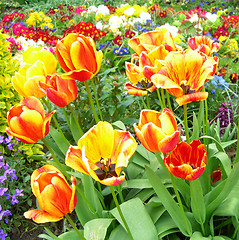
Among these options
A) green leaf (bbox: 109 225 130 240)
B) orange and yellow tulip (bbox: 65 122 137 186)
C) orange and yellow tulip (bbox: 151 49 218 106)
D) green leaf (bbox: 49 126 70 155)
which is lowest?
green leaf (bbox: 109 225 130 240)

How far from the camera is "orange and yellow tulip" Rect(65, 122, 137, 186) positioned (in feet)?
3.26

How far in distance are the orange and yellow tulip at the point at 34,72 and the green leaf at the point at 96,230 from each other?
1.84 ft

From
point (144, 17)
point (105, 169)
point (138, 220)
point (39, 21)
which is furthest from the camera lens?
point (39, 21)

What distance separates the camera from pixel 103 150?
1.08 metres

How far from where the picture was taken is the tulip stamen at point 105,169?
1.06 m

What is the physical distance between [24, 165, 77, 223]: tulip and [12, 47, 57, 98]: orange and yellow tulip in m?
0.40

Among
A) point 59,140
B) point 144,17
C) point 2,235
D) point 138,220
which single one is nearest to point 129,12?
point 144,17

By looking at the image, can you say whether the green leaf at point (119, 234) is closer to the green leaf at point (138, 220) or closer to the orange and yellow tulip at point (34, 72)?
the green leaf at point (138, 220)

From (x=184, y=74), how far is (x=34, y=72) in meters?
0.58

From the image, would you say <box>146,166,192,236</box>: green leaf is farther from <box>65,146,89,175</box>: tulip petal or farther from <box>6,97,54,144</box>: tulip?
<box>6,97,54,144</box>: tulip

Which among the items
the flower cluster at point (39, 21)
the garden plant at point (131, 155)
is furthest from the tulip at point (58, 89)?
the flower cluster at point (39, 21)

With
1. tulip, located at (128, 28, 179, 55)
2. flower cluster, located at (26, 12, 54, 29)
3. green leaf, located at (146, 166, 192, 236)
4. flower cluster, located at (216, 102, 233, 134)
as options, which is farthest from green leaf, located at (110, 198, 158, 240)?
flower cluster, located at (26, 12, 54, 29)

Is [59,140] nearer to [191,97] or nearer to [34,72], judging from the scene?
[34,72]

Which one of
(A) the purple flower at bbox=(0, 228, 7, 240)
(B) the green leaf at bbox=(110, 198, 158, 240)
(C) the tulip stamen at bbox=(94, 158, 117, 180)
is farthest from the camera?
(A) the purple flower at bbox=(0, 228, 7, 240)
